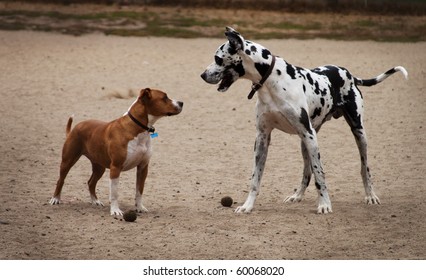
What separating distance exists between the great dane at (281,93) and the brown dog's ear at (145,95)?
0.51 metres

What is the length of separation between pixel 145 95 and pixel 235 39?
0.96 meters

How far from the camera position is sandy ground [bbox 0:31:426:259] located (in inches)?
318

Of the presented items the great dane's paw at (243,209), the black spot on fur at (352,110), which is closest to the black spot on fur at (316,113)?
→ the black spot on fur at (352,110)

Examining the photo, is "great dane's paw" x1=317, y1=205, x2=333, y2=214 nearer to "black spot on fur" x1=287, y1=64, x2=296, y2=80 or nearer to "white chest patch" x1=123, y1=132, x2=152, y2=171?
"black spot on fur" x1=287, y1=64, x2=296, y2=80

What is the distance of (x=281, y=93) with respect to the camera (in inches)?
346

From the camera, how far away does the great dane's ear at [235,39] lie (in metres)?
8.55

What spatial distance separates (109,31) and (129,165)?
1650 centimetres

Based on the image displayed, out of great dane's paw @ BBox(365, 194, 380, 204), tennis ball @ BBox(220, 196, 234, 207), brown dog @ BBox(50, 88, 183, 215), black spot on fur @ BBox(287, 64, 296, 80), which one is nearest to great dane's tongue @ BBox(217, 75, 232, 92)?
brown dog @ BBox(50, 88, 183, 215)

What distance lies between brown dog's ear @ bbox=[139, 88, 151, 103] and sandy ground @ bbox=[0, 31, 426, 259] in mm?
1098

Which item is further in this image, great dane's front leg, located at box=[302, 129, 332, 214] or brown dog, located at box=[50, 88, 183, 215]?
Result: great dane's front leg, located at box=[302, 129, 332, 214]

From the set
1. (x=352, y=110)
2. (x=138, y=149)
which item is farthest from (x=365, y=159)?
(x=138, y=149)

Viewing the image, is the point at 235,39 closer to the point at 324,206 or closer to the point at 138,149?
the point at 138,149

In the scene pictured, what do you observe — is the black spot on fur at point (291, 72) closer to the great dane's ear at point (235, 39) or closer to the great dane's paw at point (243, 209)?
the great dane's ear at point (235, 39)

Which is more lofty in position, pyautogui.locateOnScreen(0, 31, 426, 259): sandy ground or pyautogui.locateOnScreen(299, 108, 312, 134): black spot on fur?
pyautogui.locateOnScreen(299, 108, 312, 134): black spot on fur
